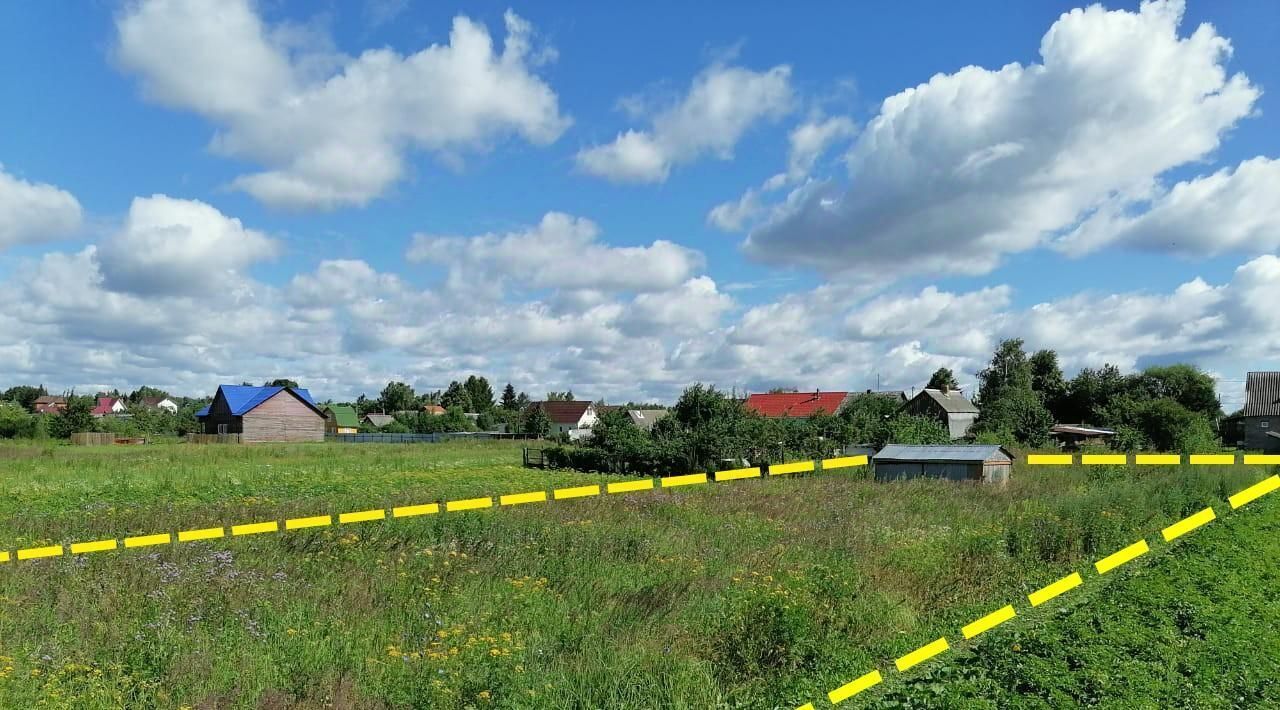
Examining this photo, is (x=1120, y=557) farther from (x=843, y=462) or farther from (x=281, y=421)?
(x=281, y=421)

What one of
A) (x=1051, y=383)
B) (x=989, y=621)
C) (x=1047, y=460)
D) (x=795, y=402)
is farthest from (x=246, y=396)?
(x=1051, y=383)

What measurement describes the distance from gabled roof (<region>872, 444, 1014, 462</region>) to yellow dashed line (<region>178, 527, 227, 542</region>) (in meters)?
20.1

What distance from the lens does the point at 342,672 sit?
6492 mm

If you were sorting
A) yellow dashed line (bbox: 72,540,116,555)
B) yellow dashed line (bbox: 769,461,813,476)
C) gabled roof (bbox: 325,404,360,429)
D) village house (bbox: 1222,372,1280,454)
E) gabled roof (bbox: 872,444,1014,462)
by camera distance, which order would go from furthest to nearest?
gabled roof (bbox: 325,404,360,429), village house (bbox: 1222,372,1280,454), yellow dashed line (bbox: 769,461,813,476), gabled roof (bbox: 872,444,1014,462), yellow dashed line (bbox: 72,540,116,555)

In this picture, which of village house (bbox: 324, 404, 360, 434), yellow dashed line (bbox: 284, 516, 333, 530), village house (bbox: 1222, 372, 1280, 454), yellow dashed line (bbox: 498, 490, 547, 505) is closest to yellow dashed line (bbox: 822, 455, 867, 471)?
yellow dashed line (bbox: 498, 490, 547, 505)

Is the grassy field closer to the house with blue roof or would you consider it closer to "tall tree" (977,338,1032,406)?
the house with blue roof

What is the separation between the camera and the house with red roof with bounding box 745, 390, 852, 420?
71688mm

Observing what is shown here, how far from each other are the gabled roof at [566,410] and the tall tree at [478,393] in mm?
23800

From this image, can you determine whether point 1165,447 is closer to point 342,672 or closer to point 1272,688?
point 1272,688

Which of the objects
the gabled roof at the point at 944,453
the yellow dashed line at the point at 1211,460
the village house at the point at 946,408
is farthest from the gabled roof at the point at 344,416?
the yellow dashed line at the point at 1211,460

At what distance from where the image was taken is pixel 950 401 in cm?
6850

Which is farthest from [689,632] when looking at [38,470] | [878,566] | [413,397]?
[413,397]

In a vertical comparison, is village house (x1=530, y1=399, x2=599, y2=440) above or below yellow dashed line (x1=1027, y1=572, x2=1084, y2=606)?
above

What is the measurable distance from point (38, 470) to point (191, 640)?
25819mm
